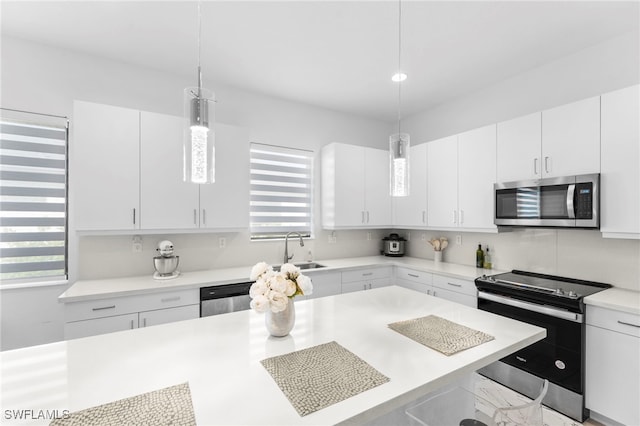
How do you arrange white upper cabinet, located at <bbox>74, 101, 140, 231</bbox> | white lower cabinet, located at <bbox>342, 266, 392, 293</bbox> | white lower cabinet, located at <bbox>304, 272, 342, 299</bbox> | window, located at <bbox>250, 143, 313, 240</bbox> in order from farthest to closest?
1. window, located at <bbox>250, 143, 313, 240</bbox>
2. white lower cabinet, located at <bbox>342, 266, 392, 293</bbox>
3. white lower cabinet, located at <bbox>304, 272, 342, 299</bbox>
4. white upper cabinet, located at <bbox>74, 101, 140, 231</bbox>

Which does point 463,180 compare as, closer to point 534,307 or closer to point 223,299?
point 534,307

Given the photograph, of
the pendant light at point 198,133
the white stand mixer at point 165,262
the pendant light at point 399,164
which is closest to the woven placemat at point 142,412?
the pendant light at point 198,133

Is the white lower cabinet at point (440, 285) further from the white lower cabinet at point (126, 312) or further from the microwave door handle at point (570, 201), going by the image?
the white lower cabinet at point (126, 312)

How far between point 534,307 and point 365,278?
5.40ft

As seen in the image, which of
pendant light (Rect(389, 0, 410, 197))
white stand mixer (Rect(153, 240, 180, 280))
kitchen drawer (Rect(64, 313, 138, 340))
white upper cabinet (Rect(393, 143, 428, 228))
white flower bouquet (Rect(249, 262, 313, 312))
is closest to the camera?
white flower bouquet (Rect(249, 262, 313, 312))

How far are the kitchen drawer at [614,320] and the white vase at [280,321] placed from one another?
6.97 ft

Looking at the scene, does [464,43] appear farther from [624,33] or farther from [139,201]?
[139,201]

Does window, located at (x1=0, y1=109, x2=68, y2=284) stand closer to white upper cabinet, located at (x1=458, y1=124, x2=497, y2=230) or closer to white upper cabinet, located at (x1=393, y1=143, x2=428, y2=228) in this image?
white upper cabinet, located at (x1=393, y1=143, x2=428, y2=228)

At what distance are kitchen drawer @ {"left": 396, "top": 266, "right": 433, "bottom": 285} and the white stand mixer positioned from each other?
2460 mm

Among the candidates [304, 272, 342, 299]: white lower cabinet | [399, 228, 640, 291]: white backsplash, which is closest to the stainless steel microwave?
[399, 228, 640, 291]: white backsplash

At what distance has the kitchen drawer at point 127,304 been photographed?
7.16ft

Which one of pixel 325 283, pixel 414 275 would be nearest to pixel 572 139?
pixel 414 275

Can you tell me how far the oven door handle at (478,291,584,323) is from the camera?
6.92 ft

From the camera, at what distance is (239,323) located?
1634 mm
